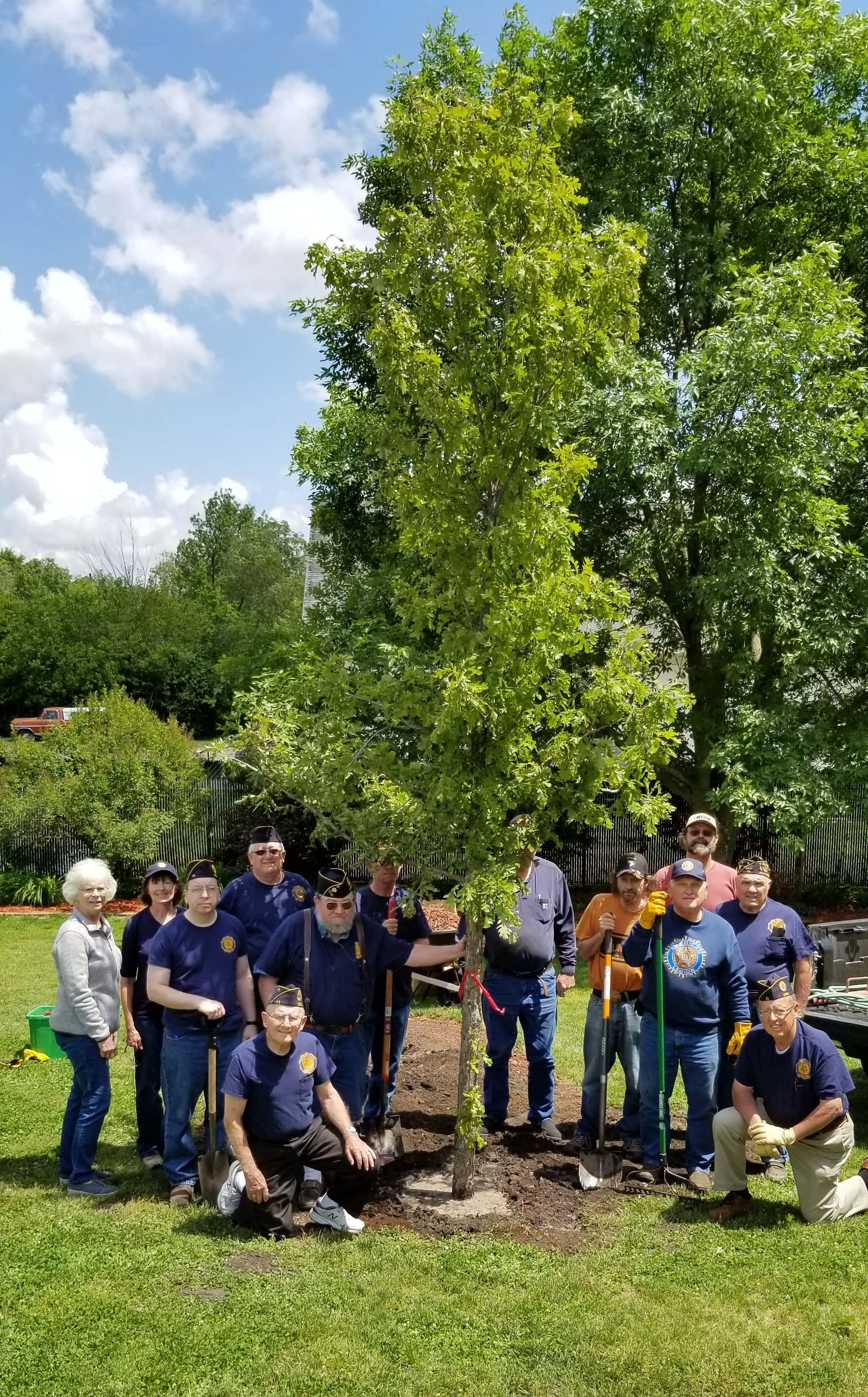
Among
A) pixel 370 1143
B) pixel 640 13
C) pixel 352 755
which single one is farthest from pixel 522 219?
pixel 640 13

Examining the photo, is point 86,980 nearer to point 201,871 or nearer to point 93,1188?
point 201,871

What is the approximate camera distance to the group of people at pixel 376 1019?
5.69 meters

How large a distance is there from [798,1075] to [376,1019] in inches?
105

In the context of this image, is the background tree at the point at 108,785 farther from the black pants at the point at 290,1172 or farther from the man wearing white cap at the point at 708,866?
the black pants at the point at 290,1172

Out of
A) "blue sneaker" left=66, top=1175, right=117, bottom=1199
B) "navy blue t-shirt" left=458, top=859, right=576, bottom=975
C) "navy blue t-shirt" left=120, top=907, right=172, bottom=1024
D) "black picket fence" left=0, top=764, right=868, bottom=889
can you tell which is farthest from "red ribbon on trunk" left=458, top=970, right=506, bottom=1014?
"black picket fence" left=0, top=764, right=868, bottom=889

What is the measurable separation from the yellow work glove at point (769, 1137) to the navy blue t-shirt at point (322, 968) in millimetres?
2207

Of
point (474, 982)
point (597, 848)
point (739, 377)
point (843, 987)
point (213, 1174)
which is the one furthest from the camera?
point (597, 848)

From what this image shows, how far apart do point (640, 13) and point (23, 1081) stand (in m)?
15.3

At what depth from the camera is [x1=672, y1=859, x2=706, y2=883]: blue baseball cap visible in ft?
20.9

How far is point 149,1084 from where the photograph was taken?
22.5ft

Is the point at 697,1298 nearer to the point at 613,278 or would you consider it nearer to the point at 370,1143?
the point at 370,1143

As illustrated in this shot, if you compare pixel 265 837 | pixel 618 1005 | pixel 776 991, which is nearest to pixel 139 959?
pixel 265 837

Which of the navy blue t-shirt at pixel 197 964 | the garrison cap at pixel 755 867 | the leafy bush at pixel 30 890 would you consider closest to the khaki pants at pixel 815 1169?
the garrison cap at pixel 755 867

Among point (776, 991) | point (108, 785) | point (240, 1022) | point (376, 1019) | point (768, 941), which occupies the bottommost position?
point (376, 1019)
